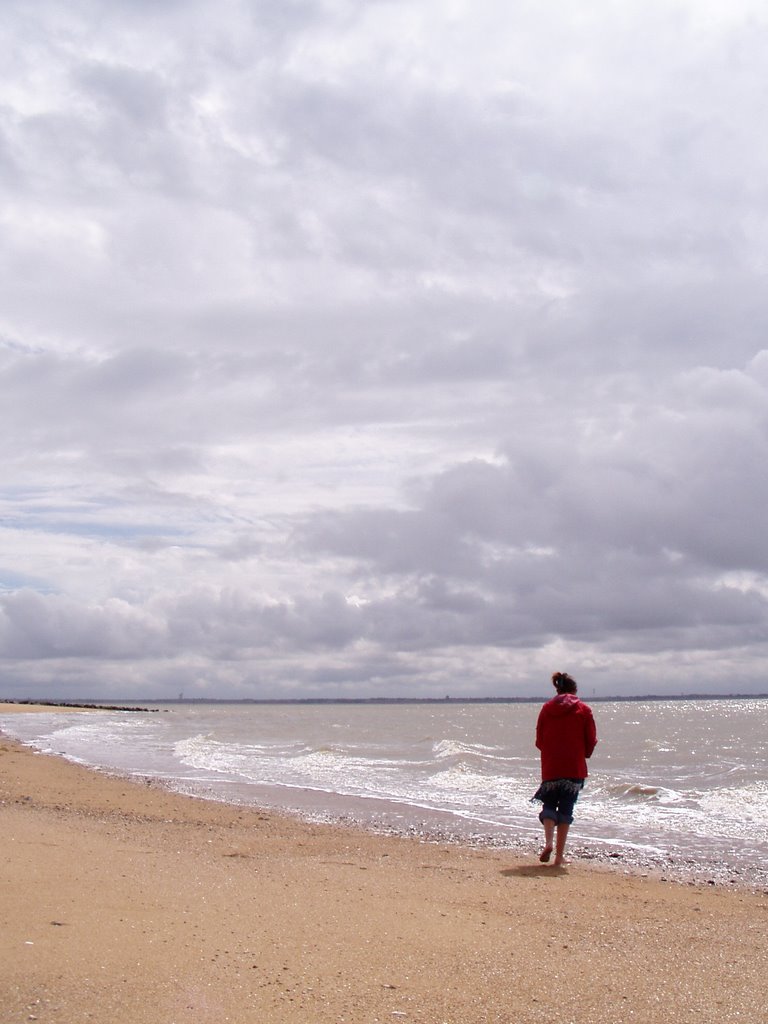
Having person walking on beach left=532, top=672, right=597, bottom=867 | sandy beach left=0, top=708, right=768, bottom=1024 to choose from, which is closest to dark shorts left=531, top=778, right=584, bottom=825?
person walking on beach left=532, top=672, right=597, bottom=867

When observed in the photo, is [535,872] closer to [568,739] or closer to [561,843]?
[561,843]

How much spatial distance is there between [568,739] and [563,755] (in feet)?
0.53

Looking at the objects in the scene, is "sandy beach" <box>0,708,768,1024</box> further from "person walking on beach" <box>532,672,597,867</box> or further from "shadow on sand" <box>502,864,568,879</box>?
"person walking on beach" <box>532,672,597,867</box>

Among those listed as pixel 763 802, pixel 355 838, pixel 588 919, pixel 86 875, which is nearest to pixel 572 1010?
pixel 588 919

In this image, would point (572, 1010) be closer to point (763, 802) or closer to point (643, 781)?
Answer: point (763, 802)

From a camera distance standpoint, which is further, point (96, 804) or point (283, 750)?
point (283, 750)

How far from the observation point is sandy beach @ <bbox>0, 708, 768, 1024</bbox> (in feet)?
13.2

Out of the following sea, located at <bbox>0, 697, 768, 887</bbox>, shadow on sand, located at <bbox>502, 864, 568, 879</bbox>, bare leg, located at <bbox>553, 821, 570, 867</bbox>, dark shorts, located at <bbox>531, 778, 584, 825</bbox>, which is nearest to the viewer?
shadow on sand, located at <bbox>502, 864, 568, 879</bbox>

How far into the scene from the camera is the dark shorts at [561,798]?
28.7 feet

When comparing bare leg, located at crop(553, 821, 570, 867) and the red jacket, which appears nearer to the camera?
bare leg, located at crop(553, 821, 570, 867)

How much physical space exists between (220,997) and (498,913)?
2.48m

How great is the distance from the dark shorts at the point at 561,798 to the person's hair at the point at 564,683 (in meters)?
0.85

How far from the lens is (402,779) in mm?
18484

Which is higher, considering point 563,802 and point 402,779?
point 563,802
